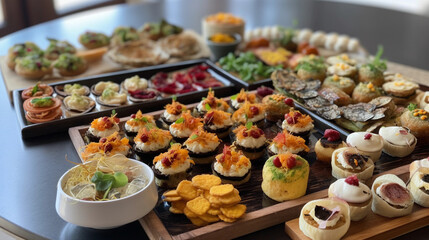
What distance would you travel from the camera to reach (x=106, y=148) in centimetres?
257

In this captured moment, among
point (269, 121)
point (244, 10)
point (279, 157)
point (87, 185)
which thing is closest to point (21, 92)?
point (87, 185)

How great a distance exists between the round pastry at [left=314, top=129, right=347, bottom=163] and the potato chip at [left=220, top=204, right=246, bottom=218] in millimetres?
715

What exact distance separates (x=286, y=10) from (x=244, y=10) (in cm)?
53

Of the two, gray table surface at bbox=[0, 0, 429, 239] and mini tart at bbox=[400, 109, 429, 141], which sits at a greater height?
mini tart at bbox=[400, 109, 429, 141]

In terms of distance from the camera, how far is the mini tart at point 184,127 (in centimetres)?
286

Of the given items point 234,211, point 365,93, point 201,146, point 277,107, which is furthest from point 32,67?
point 365,93

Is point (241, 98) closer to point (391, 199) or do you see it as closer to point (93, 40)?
point (391, 199)

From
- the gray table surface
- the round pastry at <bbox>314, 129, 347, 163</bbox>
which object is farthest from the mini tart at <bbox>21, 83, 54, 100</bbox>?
the round pastry at <bbox>314, 129, 347, 163</bbox>

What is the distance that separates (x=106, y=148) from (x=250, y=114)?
0.99m

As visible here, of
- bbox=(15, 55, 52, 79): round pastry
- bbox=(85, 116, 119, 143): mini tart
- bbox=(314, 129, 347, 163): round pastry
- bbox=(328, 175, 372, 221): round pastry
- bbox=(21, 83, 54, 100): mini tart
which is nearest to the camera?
bbox=(328, 175, 372, 221): round pastry

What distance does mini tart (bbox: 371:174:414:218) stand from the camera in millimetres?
2168

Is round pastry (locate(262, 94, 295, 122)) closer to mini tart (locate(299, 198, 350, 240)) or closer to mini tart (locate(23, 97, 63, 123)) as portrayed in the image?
mini tart (locate(299, 198, 350, 240))

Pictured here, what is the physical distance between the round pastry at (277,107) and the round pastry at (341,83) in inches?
18.2

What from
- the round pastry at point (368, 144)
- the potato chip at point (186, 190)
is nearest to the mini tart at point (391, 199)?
the round pastry at point (368, 144)
